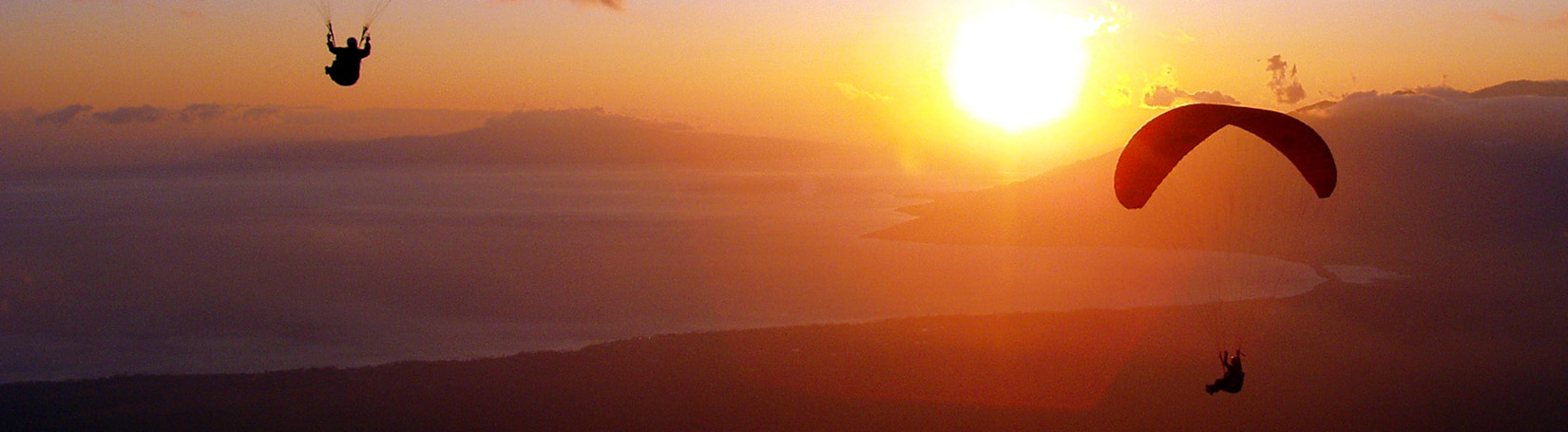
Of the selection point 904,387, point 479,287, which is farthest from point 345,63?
point 479,287

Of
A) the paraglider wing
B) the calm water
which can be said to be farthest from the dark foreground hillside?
the paraglider wing

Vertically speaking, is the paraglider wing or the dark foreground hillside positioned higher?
the paraglider wing

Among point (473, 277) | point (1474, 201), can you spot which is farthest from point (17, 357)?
point (1474, 201)

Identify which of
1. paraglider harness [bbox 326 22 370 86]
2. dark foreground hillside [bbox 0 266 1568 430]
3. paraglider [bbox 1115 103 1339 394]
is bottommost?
dark foreground hillside [bbox 0 266 1568 430]

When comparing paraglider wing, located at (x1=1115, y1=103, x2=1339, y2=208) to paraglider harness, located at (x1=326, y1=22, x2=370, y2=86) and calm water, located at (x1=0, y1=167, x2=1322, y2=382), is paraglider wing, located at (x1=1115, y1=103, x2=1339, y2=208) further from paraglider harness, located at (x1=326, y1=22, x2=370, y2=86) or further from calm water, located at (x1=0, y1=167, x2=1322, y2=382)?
calm water, located at (x1=0, y1=167, x2=1322, y2=382)

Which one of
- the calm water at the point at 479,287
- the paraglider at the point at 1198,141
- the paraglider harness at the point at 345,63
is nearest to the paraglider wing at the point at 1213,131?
the paraglider at the point at 1198,141

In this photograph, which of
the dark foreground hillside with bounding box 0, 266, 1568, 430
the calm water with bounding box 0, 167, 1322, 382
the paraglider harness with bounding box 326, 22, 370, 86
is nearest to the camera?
the paraglider harness with bounding box 326, 22, 370, 86

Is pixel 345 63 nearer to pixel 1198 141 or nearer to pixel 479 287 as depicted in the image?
pixel 1198 141
